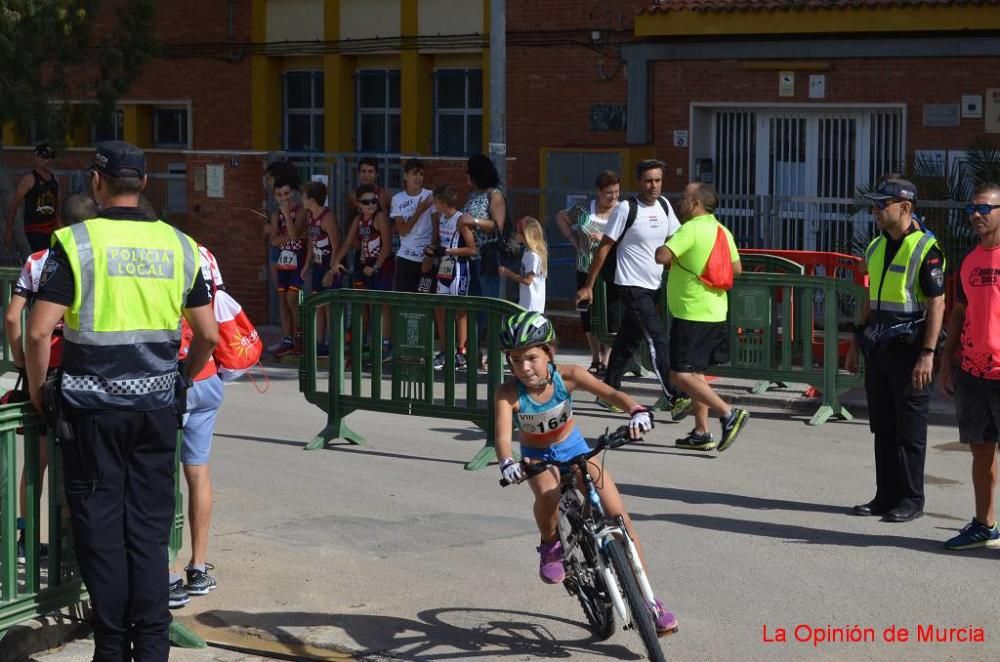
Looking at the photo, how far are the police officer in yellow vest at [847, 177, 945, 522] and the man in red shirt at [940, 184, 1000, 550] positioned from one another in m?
0.43

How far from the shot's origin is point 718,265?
10820mm

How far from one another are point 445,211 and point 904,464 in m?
6.75

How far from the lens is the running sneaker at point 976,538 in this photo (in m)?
8.32

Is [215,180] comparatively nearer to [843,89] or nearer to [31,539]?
[843,89]

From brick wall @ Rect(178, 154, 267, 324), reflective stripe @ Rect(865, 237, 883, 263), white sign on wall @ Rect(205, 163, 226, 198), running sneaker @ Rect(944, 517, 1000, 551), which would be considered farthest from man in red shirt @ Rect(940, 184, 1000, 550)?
white sign on wall @ Rect(205, 163, 226, 198)

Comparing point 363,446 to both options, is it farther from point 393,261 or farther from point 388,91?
point 388,91

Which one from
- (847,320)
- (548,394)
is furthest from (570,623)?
(847,320)

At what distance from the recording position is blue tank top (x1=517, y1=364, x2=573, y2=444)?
6.71 m

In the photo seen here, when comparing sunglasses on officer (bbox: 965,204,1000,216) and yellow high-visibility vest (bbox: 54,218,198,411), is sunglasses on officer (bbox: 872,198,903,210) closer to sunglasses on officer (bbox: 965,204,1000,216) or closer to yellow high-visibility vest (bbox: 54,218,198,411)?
sunglasses on officer (bbox: 965,204,1000,216)

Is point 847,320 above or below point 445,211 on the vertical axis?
below

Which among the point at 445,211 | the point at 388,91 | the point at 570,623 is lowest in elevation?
the point at 570,623

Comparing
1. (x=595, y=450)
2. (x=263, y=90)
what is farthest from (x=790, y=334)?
(x=263, y=90)

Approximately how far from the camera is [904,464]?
897 cm

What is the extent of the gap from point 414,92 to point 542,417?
17.0 metres
